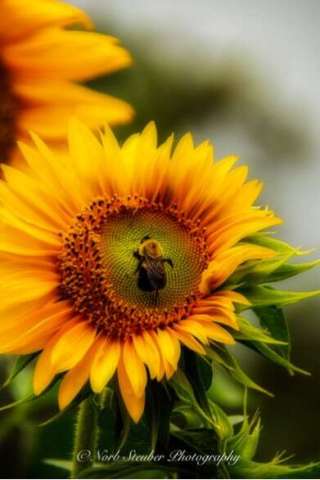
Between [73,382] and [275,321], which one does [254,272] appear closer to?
[275,321]

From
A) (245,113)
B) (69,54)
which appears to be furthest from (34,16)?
(245,113)

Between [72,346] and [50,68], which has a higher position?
[50,68]

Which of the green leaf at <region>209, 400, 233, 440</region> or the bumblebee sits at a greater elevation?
the bumblebee

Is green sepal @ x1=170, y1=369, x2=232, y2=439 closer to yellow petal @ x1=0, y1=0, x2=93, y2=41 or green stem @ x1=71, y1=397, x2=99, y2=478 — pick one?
green stem @ x1=71, y1=397, x2=99, y2=478

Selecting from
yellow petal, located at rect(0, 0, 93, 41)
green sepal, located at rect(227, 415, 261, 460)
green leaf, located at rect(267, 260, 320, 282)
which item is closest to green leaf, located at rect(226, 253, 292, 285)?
green leaf, located at rect(267, 260, 320, 282)

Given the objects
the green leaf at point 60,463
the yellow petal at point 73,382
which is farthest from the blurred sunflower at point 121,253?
the green leaf at point 60,463

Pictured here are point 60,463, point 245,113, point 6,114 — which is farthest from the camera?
point 245,113
